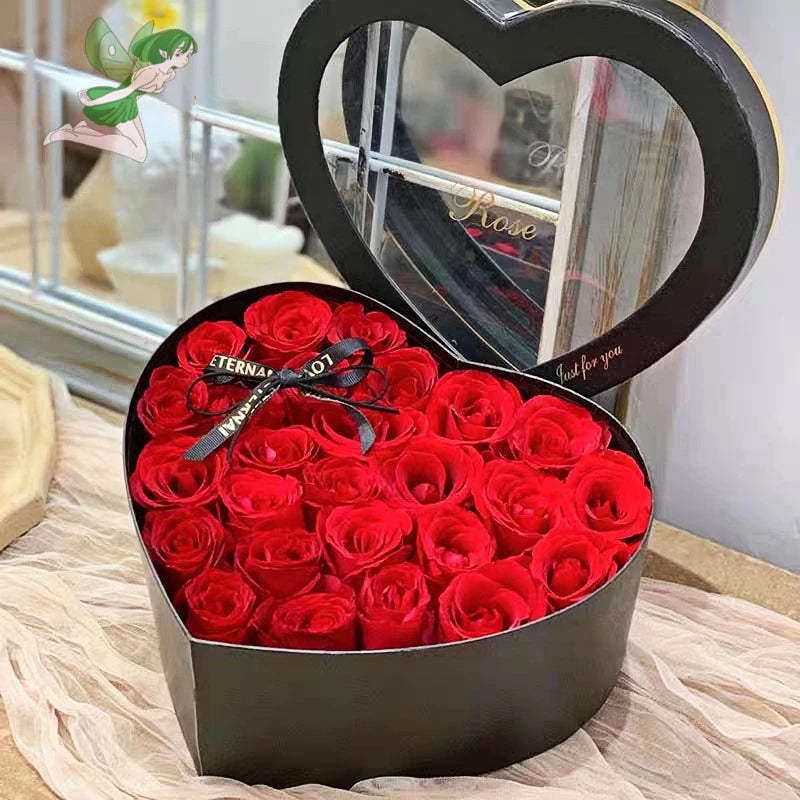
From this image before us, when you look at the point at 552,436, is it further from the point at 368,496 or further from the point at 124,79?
the point at 124,79

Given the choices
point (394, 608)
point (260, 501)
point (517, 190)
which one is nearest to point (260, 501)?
point (260, 501)

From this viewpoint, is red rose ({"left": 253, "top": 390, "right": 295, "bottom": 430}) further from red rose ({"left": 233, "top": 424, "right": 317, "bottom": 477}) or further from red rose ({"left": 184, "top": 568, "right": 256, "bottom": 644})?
red rose ({"left": 184, "top": 568, "right": 256, "bottom": 644})

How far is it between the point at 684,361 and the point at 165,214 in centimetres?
48

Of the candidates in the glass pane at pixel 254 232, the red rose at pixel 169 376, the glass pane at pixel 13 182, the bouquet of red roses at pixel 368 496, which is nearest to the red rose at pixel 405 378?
the bouquet of red roses at pixel 368 496

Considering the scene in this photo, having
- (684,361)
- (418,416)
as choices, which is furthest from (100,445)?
(684,361)

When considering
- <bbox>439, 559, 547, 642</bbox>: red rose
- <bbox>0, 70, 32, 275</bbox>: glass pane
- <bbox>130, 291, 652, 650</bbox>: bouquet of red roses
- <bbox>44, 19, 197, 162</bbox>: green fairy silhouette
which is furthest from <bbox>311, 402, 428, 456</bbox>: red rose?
<bbox>0, 70, 32, 275</bbox>: glass pane

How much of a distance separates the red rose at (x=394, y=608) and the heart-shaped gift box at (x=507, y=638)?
26 mm

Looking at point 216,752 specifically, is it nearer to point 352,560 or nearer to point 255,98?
point 352,560

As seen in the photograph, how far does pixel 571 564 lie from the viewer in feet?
1.72

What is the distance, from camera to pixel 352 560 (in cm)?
53

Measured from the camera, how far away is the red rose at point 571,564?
0.52m

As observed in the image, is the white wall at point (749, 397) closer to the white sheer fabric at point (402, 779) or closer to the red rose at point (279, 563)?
the white sheer fabric at point (402, 779)

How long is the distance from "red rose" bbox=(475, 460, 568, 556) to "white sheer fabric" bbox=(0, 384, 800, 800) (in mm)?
113

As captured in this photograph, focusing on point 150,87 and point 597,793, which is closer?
Result: point 597,793
